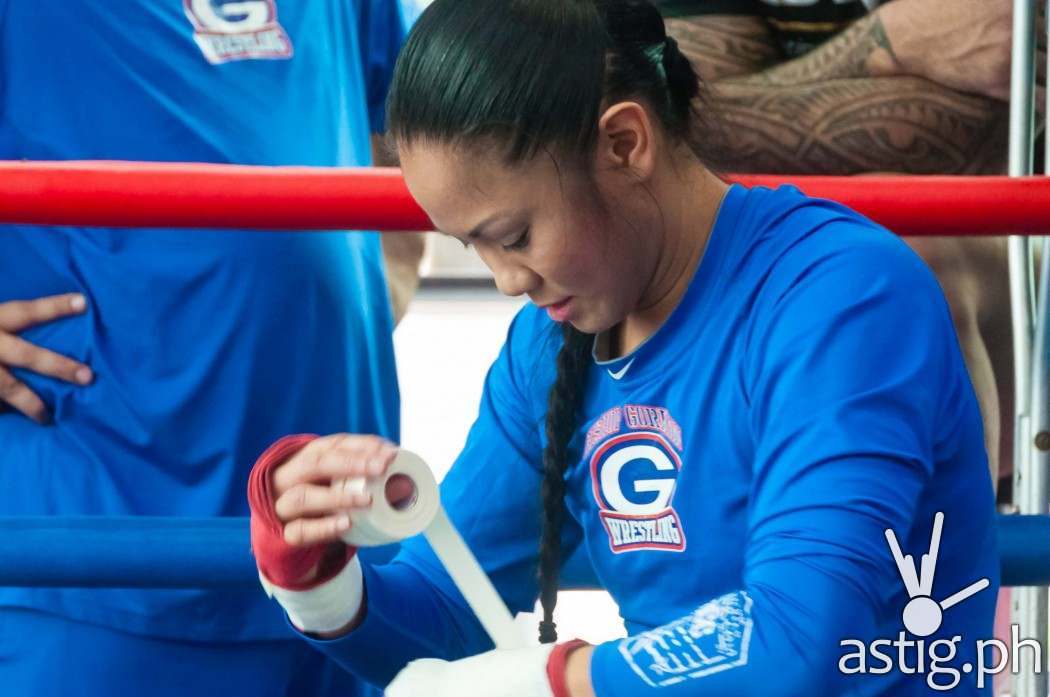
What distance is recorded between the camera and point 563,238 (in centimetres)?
109

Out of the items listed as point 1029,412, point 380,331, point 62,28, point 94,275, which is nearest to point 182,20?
point 62,28

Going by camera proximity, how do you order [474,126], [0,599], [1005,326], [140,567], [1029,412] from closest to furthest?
[474,126] < [140,567] < [0,599] < [1029,412] < [1005,326]

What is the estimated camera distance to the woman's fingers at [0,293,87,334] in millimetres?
1507

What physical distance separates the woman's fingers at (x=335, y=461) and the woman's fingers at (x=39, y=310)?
0.52 m

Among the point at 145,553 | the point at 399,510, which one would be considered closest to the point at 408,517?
the point at 399,510

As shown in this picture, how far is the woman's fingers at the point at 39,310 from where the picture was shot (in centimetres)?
151

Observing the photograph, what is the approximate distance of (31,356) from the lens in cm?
150

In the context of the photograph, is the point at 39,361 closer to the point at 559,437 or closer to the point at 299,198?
the point at 299,198

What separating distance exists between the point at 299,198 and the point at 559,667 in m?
0.62

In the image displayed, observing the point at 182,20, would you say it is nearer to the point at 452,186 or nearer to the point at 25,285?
the point at 25,285

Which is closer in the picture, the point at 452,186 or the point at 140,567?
the point at 452,186

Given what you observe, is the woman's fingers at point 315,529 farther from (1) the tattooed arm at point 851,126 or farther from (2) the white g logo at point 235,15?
(1) the tattooed arm at point 851,126

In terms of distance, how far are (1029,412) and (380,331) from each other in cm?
70

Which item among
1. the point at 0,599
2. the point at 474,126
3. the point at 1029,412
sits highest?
the point at 474,126
